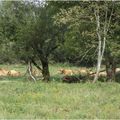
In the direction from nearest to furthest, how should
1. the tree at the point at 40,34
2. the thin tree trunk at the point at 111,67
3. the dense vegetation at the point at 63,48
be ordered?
1. the dense vegetation at the point at 63,48
2. the thin tree trunk at the point at 111,67
3. the tree at the point at 40,34

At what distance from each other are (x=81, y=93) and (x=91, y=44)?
701 centimetres

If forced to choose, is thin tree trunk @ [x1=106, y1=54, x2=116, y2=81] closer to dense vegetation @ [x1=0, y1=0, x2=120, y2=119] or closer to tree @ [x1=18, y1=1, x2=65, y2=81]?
dense vegetation @ [x1=0, y1=0, x2=120, y2=119]

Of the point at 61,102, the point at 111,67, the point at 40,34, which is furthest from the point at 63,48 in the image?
the point at 61,102

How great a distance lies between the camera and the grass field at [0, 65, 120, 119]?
33.0 feet

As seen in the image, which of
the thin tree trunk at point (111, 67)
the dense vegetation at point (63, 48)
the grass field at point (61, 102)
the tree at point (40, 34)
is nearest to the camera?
the grass field at point (61, 102)

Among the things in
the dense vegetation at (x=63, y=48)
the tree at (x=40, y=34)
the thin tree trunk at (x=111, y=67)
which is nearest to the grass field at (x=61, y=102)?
the dense vegetation at (x=63, y=48)

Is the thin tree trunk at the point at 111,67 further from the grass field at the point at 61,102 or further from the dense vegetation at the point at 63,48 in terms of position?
the grass field at the point at 61,102

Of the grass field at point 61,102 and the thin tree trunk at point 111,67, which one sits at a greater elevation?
the grass field at point 61,102

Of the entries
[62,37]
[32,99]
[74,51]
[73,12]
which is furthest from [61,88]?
[62,37]

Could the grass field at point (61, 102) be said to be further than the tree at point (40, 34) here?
No

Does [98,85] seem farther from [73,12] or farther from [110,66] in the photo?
[110,66]

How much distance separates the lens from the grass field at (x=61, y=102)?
10044 millimetres

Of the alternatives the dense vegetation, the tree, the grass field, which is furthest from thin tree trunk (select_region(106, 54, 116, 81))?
the grass field

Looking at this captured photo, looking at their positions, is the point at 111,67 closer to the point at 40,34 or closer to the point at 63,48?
the point at 63,48
